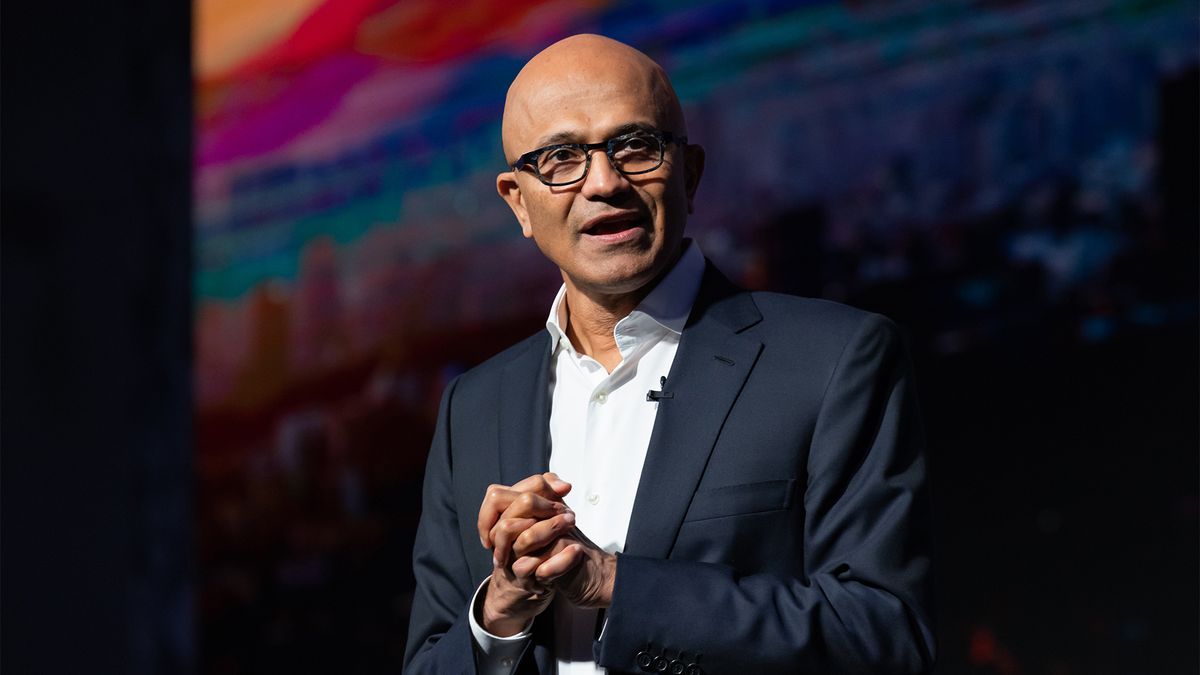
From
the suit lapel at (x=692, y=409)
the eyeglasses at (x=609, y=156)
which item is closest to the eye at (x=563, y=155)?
the eyeglasses at (x=609, y=156)

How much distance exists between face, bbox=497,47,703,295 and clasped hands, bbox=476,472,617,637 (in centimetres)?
31

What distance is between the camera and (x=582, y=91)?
157cm

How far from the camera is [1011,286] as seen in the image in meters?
3.12

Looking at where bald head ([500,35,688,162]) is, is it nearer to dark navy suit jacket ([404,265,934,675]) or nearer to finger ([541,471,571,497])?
dark navy suit jacket ([404,265,934,675])

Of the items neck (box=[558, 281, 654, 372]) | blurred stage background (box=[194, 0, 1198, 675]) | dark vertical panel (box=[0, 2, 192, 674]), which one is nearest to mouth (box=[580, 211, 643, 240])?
neck (box=[558, 281, 654, 372])

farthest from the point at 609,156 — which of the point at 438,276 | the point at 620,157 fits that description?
the point at 438,276

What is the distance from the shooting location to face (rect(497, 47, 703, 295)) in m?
1.55

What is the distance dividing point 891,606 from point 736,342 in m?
0.37

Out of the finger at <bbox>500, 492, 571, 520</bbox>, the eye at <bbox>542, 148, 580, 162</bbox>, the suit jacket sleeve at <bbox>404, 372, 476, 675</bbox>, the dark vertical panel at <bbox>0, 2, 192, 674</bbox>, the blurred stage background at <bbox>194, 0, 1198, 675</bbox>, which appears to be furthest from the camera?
the dark vertical panel at <bbox>0, 2, 192, 674</bbox>

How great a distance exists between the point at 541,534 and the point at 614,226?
1.37ft

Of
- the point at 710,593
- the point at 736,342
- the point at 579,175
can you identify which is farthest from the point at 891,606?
the point at 579,175

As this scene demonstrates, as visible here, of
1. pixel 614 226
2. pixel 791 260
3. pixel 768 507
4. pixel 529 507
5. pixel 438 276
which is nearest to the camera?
pixel 529 507

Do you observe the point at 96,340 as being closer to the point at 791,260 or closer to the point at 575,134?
the point at 791,260

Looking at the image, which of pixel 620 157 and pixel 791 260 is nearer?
pixel 620 157
